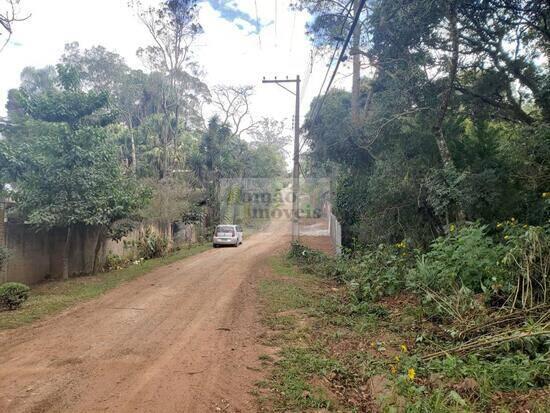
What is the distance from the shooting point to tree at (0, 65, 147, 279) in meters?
10.2

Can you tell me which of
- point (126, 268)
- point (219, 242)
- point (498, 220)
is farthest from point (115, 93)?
point (498, 220)

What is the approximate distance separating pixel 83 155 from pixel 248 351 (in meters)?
8.12

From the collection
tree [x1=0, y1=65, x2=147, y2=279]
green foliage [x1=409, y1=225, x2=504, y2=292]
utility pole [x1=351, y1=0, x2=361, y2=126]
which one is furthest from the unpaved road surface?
utility pole [x1=351, y1=0, x2=361, y2=126]

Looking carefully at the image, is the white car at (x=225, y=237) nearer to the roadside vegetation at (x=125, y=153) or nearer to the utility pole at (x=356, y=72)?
the roadside vegetation at (x=125, y=153)

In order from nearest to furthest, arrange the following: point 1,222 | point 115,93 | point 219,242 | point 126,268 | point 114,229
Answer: point 1,222
point 114,229
point 126,268
point 219,242
point 115,93

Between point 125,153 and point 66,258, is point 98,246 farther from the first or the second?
point 125,153

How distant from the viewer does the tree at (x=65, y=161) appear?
10203 millimetres

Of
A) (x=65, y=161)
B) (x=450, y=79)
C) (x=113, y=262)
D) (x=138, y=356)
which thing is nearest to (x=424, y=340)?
(x=138, y=356)

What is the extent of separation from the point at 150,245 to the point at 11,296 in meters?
9.32

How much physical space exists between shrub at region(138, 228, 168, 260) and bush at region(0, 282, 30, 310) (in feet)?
29.1

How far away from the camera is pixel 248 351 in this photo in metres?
5.58

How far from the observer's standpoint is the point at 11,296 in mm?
7930

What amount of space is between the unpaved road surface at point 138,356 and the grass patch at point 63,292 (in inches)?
16.7

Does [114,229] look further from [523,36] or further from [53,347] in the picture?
[523,36]
